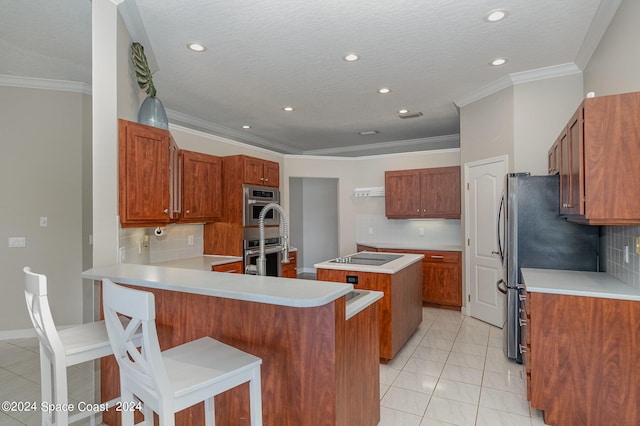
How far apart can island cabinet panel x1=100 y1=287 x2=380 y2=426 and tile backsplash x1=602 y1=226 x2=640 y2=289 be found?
1834 millimetres

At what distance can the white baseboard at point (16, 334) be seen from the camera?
3.77 m

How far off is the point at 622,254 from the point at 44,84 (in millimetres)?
5709

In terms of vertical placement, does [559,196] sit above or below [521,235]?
above

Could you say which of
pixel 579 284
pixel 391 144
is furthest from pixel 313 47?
pixel 391 144

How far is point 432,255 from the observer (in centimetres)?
509

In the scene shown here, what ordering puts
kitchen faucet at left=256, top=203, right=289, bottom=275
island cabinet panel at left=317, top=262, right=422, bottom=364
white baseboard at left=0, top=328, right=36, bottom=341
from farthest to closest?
white baseboard at left=0, top=328, right=36, bottom=341
island cabinet panel at left=317, top=262, right=422, bottom=364
kitchen faucet at left=256, top=203, right=289, bottom=275

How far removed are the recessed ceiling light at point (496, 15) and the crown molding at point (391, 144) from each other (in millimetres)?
3860

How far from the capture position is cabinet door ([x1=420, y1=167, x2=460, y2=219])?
206 inches

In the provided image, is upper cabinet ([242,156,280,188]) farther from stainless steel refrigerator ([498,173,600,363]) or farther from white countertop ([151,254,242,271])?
stainless steel refrigerator ([498,173,600,363])

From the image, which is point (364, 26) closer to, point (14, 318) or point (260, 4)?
point (260, 4)

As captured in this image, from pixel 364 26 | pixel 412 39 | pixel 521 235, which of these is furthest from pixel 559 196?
pixel 364 26

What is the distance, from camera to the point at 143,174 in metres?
2.58

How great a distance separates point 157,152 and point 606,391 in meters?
3.38

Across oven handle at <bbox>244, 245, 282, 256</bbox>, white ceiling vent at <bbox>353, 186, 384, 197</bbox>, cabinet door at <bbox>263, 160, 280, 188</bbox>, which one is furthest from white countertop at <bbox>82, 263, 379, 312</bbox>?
white ceiling vent at <bbox>353, 186, 384, 197</bbox>
